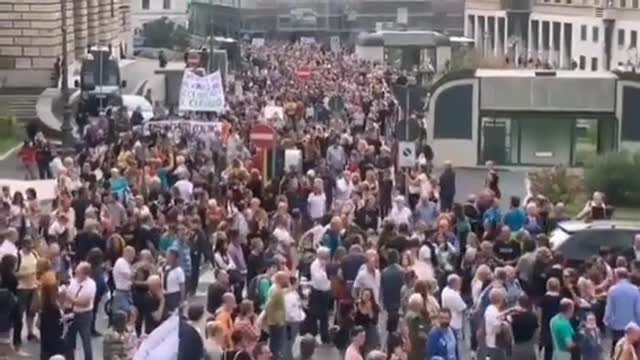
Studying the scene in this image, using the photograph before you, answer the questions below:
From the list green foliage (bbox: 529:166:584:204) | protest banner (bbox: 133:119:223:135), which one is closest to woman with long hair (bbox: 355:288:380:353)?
green foliage (bbox: 529:166:584:204)

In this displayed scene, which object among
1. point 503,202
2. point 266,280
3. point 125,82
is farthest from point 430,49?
point 266,280

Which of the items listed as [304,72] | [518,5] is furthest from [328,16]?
[304,72]

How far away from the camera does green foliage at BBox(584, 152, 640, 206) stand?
42125 mm

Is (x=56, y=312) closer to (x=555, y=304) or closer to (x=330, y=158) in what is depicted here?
(x=555, y=304)

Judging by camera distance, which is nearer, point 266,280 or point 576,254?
point 266,280

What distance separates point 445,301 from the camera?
22.2 m

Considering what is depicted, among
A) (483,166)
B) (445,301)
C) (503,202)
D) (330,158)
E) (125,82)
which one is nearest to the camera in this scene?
(445,301)

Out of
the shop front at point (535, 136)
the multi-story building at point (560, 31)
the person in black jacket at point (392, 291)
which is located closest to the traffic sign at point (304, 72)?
the shop front at point (535, 136)

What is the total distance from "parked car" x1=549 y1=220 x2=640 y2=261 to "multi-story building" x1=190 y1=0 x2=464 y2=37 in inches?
4443

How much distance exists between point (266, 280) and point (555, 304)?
10.9 feet

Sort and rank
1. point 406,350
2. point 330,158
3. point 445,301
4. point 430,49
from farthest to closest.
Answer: point 430,49 → point 330,158 → point 445,301 → point 406,350

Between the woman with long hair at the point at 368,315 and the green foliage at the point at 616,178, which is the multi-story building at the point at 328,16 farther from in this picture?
the woman with long hair at the point at 368,315

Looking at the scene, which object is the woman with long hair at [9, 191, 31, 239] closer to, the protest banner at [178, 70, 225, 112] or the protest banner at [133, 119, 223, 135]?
the protest banner at [133, 119, 223, 135]

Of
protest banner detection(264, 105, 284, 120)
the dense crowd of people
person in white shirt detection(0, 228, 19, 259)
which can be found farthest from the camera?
protest banner detection(264, 105, 284, 120)
